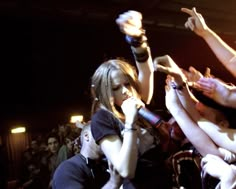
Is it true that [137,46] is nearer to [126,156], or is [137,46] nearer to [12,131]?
A: [126,156]

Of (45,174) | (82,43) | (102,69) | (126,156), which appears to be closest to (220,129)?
(126,156)

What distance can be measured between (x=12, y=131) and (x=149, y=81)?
6858 millimetres

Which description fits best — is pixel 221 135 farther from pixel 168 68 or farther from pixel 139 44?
pixel 139 44

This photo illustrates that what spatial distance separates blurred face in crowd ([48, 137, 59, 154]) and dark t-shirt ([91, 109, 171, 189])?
139 inches

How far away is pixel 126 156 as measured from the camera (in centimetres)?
139

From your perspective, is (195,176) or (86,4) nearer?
(195,176)

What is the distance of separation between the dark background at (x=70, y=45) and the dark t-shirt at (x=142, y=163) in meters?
3.87

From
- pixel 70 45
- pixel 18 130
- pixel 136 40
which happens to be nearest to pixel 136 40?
pixel 136 40

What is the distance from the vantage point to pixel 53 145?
199 inches

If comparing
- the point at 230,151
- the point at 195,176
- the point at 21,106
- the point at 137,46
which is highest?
the point at 137,46

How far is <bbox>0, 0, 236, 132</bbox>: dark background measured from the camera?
580cm

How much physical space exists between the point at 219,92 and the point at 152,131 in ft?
1.00

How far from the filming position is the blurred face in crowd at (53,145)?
196 inches

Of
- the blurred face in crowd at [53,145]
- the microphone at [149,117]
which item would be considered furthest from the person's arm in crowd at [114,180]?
the blurred face in crowd at [53,145]
